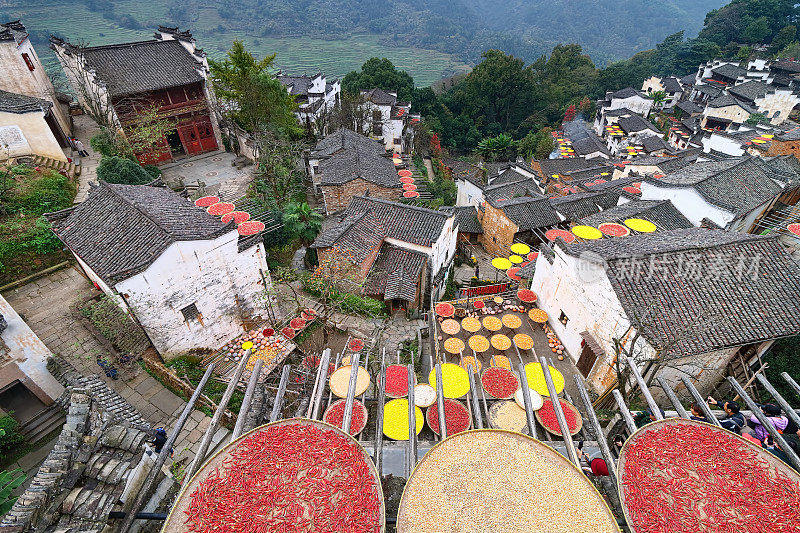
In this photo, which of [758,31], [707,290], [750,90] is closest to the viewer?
[707,290]

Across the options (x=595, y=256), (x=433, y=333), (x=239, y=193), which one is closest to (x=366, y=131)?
(x=239, y=193)

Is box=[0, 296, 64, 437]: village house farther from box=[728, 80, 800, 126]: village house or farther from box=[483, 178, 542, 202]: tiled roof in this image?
box=[728, 80, 800, 126]: village house

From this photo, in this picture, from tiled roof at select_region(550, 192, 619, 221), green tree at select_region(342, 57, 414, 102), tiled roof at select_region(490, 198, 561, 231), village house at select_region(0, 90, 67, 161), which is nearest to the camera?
village house at select_region(0, 90, 67, 161)

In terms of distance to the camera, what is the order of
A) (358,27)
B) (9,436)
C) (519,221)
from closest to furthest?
(9,436)
(519,221)
(358,27)

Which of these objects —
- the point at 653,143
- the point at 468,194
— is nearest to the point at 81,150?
the point at 468,194

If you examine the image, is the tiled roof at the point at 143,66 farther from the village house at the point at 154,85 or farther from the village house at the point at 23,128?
the village house at the point at 23,128

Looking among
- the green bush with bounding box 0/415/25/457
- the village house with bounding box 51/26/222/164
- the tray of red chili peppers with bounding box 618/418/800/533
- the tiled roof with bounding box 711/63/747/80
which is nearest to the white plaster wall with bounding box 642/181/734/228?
the tray of red chili peppers with bounding box 618/418/800/533

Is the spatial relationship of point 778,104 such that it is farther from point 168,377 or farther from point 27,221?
point 27,221
